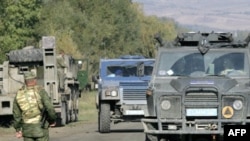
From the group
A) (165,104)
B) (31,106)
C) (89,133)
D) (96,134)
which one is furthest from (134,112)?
(31,106)

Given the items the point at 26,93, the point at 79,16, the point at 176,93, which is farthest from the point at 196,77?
the point at 79,16

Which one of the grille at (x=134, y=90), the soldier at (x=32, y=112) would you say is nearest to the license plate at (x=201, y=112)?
the soldier at (x=32, y=112)

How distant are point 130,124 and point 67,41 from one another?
35244 mm

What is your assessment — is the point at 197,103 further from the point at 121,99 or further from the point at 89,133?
the point at 89,133

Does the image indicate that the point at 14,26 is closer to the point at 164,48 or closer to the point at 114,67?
the point at 114,67

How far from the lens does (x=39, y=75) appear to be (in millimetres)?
26016

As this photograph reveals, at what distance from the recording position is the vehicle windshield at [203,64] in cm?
1504

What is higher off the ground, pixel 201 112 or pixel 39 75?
pixel 39 75

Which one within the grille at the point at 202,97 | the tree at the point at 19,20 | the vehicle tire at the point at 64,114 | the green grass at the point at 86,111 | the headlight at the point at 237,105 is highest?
the tree at the point at 19,20

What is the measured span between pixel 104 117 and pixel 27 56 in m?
4.88

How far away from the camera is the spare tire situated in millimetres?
26484

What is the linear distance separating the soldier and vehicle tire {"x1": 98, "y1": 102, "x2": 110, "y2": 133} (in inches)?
425

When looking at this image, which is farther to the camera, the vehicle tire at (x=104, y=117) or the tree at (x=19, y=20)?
the tree at (x=19, y=20)

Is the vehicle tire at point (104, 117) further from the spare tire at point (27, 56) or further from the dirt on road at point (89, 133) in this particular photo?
the spare tire at point (27, 56)
